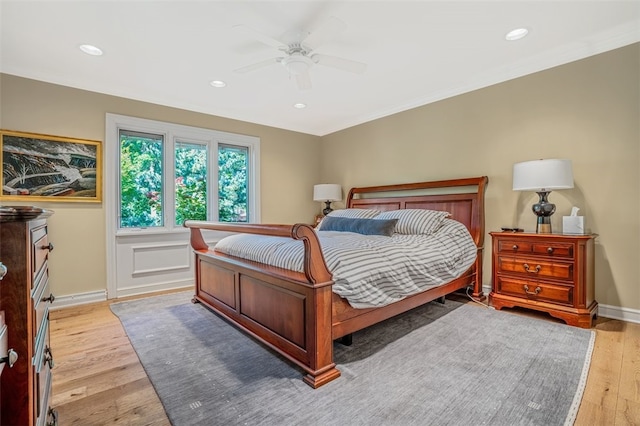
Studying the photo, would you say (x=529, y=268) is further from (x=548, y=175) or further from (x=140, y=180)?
(x=140, y=180)

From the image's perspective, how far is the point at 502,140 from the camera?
3309mm

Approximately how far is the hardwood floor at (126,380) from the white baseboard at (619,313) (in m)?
0.08

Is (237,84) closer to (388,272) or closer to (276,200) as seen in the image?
(276,200)

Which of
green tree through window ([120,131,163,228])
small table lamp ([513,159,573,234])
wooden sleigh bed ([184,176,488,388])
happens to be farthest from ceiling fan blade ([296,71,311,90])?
green tree through window ([120,131,163,228])

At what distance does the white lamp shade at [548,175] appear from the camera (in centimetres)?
255

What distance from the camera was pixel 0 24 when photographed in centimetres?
236

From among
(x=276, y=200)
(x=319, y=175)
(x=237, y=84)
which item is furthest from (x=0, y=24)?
(x=319, y=175)

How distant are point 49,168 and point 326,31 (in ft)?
10.4

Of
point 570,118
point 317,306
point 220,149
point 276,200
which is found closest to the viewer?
point 317,306

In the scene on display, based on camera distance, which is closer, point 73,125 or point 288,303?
point 288,303

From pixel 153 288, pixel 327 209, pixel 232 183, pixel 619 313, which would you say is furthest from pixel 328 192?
pixel 619 313

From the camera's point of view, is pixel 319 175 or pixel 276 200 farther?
pixel 319 175

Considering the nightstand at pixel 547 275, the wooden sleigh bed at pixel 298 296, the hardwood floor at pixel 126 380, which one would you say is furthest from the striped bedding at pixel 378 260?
the hardwood floor at pixel 126 380

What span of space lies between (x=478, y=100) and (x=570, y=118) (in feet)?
3.02
